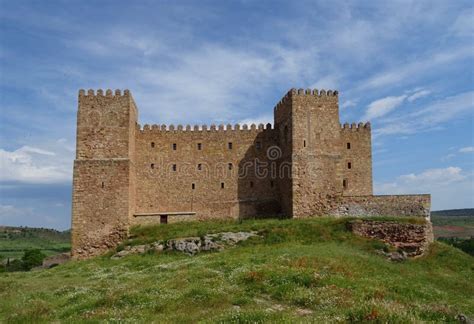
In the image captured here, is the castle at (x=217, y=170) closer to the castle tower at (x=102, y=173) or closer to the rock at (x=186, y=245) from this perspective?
the castle tower at (x=102, y=173)

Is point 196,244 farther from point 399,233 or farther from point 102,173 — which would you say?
point 399,233

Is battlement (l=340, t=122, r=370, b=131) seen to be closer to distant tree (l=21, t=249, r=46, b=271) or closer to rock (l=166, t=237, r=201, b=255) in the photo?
rock (l=166, t=237, r=201, b=255)

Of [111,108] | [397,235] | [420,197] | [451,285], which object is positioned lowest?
[451,285]

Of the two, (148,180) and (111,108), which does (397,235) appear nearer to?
(148,180)

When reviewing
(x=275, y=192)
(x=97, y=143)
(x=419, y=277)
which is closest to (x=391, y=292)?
(x=419, y=277)

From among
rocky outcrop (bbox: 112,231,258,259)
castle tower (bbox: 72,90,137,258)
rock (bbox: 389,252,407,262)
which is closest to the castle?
castle tower (bbox: 72,90,137,258)

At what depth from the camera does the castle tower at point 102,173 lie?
86.6ft

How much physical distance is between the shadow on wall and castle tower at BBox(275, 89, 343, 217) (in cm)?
205

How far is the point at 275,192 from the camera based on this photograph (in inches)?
1210

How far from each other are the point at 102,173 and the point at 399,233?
691 inches

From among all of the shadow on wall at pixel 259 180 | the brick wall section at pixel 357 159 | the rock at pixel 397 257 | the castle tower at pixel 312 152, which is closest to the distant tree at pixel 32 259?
the shadow on wall at pixel 259 180

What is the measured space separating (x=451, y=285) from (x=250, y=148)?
1697 cm

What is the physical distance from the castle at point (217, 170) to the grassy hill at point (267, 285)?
3.32 meters

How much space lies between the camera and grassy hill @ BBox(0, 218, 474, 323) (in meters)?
9.73
